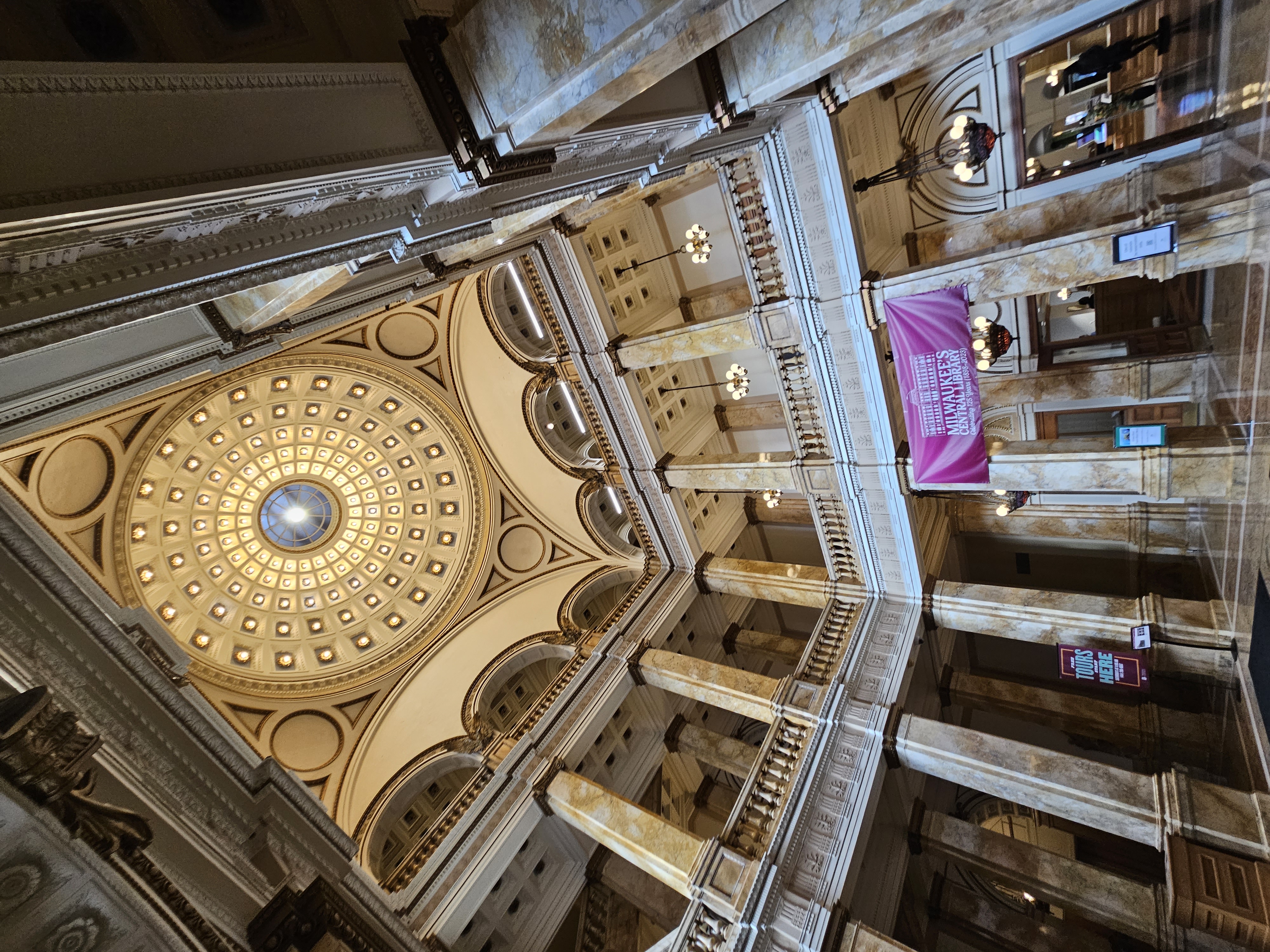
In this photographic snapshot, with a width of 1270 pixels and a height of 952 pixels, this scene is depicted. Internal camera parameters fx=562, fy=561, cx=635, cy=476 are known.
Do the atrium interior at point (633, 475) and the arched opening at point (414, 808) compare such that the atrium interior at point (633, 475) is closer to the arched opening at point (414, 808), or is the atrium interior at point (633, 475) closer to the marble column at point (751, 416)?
the marble column at point (751, 416)

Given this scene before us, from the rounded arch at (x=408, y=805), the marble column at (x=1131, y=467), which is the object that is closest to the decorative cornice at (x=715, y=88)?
the marble column at (x=1131, y=467)

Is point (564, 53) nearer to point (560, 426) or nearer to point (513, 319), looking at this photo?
point (513, 319)

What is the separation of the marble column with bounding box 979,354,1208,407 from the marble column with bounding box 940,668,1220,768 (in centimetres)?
510

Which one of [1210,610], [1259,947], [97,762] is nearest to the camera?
[97,762]

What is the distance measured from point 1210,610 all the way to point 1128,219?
17.3 feet

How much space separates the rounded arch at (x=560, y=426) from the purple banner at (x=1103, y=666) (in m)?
9.51

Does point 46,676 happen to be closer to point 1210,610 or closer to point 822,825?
point 822,825

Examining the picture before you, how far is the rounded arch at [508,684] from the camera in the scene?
552 inches

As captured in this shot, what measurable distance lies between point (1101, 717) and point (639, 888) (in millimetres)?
8693

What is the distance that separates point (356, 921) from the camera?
14.1 feet

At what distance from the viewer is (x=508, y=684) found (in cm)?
1553

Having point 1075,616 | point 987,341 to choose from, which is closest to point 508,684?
point 1075,616

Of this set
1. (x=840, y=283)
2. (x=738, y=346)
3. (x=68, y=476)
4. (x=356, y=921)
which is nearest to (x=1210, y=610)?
(x=840, y=283)

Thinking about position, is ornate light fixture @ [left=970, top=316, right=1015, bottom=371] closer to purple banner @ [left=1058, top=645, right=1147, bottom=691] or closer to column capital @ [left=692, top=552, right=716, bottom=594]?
purple banner @ [left=1058, top=645, right=1147, bottom=691]
